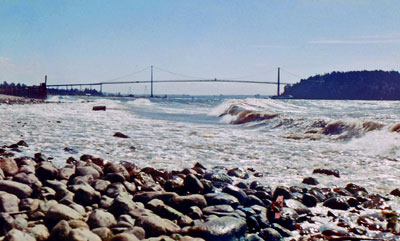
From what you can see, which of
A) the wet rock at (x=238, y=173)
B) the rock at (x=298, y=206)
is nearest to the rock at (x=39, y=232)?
the rock at (x=298, y=206)

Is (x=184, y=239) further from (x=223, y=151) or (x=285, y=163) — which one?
(x=223, y=151)

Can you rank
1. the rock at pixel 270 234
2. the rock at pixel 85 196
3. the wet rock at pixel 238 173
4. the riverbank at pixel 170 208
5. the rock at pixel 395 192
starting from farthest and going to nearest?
the wet rock at pixel 238 173 < the rock at pixel 395 192 < the rock at pixel 85 196 < the rock at pixel 270 234 < the riverbank at pixel 170 208

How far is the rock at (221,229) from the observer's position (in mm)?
2252

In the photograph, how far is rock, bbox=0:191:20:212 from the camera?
7.71ft

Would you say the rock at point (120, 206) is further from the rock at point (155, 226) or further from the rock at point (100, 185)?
the rock at point (100, 185)

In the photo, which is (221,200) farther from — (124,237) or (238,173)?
(238,173)

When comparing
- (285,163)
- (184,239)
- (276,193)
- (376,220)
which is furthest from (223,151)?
(184,239)

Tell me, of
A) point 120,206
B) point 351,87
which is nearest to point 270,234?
point 120,206

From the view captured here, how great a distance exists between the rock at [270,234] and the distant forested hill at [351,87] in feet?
428

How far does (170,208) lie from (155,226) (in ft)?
1.22

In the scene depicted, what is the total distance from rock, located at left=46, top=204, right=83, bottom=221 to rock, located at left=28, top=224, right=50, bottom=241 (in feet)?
0.43

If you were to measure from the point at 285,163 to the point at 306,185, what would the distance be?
141 cm

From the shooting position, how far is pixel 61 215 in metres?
2.26

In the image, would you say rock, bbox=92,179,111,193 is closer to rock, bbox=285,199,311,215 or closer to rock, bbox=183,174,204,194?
rock, bbox=183,174,204,194
